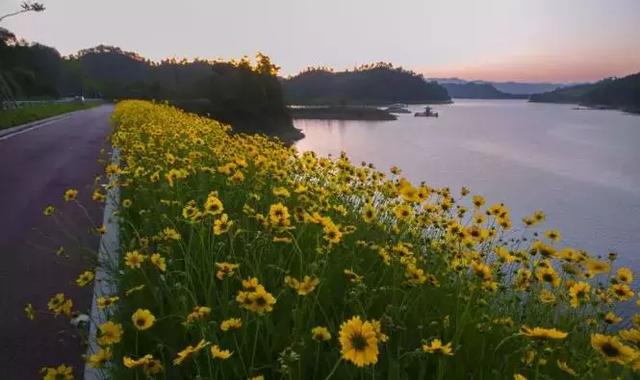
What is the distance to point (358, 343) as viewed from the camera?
1663 millimetres

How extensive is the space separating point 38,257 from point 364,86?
522 ft

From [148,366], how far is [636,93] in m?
130

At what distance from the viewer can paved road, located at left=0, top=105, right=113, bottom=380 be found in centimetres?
330

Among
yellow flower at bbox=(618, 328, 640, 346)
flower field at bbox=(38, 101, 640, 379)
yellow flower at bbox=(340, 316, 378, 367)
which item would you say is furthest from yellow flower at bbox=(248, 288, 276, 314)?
yellow flower at bbox=(618, 328, 640, 346)

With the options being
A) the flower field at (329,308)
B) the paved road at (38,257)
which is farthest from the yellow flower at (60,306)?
the paved road at (38,257)

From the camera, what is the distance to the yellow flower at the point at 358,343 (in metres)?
1.61

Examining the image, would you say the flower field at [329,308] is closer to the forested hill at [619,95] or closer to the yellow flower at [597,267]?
the yellow flower at [597,267]

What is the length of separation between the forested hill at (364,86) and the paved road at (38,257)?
13502 centimetres

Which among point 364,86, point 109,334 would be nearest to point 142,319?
point 109,334

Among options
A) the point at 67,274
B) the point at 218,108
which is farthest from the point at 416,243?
the point at 218,108

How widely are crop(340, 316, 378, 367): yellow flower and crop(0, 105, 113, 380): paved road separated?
7.03ft

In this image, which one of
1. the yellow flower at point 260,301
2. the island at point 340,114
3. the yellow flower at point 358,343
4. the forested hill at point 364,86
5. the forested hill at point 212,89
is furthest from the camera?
the forested hill at point 364,86

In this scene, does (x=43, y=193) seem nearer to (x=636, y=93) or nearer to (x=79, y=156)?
(x=79, y=156)

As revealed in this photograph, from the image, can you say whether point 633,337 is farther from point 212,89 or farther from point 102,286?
point 212,89
